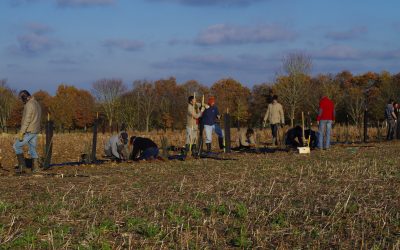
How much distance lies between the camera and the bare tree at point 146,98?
6912 centimetres

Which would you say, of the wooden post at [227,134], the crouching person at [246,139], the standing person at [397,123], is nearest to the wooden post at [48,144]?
the wooden post at [227,134]

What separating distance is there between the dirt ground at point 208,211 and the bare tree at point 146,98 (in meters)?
53.4

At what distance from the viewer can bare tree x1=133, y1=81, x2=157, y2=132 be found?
6912 centimetres

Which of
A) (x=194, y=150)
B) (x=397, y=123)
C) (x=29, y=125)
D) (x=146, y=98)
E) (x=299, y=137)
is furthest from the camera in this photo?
(x=146, y=98)

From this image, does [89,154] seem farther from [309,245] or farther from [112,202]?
[309,245]

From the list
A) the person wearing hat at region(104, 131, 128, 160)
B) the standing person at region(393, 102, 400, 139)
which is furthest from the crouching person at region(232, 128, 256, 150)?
the standing person at region(393, 102, 400, 139)

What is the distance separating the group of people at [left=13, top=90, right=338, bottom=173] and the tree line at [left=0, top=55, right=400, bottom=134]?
33271 mm

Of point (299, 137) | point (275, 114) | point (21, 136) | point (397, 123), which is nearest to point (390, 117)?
point (397, 123)

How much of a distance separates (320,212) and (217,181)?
10.6 feet

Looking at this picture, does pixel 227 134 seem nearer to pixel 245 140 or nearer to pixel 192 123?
pixel 192 123

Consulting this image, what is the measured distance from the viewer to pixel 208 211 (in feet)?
22.2

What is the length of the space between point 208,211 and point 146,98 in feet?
216

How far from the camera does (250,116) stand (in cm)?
8181

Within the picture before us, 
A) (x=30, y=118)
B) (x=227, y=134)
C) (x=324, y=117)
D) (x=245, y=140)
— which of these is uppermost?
(x=324, y=117)
